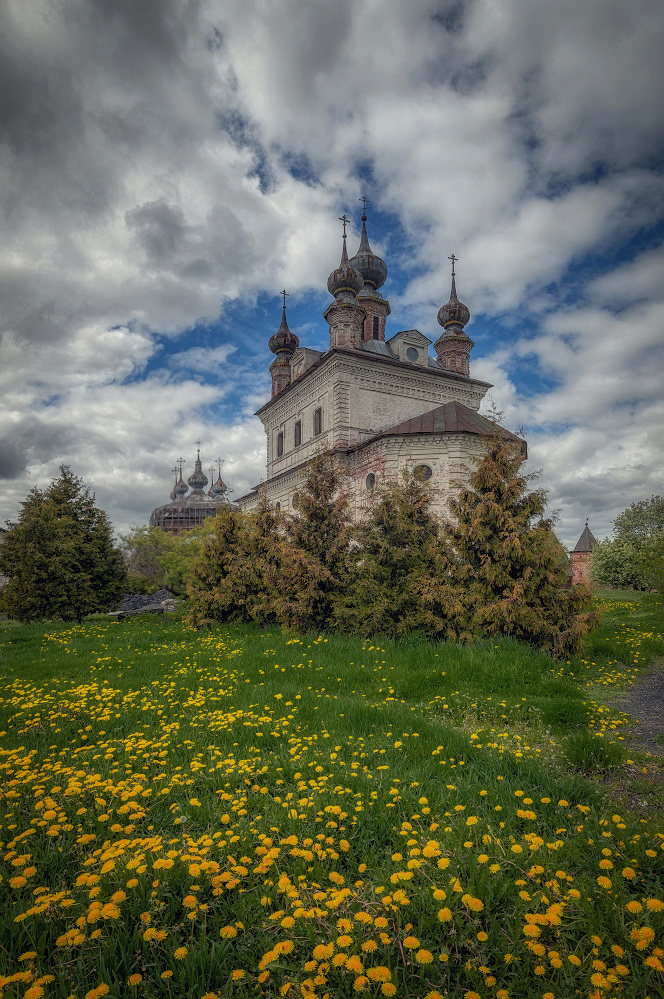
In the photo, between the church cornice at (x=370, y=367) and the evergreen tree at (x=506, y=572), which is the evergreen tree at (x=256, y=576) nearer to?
the evergreen tree at (x=506, y=572)

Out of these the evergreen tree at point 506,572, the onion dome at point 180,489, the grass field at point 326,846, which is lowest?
the grass field at point 326,846

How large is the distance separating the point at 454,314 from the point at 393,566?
31203 millimetres

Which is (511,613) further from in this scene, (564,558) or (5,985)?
(5,985)

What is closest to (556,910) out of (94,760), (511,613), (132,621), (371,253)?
(94,760)

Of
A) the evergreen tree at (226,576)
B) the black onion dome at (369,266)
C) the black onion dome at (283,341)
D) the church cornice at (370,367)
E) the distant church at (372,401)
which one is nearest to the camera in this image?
the evergreen tree at (226,576)

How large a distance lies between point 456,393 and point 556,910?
3196 centimetres

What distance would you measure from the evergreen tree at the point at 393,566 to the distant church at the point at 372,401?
10928 millimetres

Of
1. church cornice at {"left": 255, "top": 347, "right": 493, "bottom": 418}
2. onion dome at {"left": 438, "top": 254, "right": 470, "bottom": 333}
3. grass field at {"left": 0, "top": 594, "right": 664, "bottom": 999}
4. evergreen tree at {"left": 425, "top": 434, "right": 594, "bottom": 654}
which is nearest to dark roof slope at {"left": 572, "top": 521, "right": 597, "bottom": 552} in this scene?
church cornice at {"left": 255, "top": 347, "right": 493, "bottom": 418}

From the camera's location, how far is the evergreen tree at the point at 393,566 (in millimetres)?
9812

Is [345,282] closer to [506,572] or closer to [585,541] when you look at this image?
[506,572]

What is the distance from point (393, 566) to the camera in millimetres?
10281

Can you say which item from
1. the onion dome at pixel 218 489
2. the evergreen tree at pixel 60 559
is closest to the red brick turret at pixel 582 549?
the evergreen tree at pixel 60 559

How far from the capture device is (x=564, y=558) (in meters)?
9.70

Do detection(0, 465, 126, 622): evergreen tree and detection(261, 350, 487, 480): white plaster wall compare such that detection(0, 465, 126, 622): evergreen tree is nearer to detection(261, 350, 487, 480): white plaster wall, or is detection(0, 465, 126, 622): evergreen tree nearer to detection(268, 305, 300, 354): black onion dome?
detection(261, 350, 487, 480): white plaster wall
